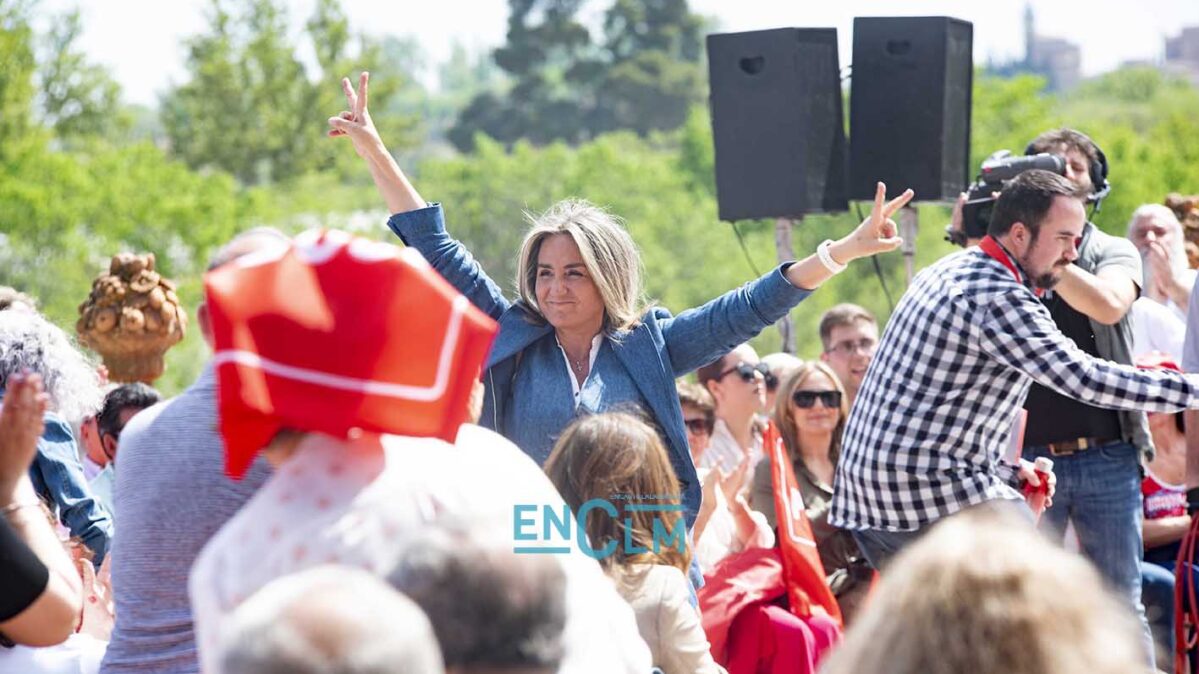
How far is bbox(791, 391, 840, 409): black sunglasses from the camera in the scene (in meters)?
5.55

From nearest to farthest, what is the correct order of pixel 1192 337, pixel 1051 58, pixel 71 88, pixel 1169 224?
pixel 1192 337 → pixel 1169 224 → pixel 71 88 → pixel 1051 58

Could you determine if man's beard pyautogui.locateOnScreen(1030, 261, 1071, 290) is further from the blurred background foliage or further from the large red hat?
the blurred background foliage

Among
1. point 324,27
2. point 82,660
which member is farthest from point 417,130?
point 82,660

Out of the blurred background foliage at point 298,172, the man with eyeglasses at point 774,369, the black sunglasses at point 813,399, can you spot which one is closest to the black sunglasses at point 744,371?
the man with eyeglasses at point 774,369

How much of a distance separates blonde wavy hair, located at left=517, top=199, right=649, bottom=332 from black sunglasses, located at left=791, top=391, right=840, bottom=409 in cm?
174

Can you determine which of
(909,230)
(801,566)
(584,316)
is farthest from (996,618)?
(909,230)

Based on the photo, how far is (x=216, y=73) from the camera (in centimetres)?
4106

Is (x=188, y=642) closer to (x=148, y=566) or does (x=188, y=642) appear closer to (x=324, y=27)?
(x=148, y=566)

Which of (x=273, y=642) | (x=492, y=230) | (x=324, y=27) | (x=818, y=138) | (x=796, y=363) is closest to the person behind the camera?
(x=273, y=642)

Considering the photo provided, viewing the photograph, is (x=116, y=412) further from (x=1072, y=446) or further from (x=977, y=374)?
(x=1072, y=446)

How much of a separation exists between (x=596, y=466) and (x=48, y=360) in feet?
4.37

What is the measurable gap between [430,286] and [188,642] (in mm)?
920

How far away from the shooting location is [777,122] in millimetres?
6590

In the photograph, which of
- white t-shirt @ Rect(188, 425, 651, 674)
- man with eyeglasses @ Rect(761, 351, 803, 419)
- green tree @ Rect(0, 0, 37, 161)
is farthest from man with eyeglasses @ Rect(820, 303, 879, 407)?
green tree @ Rect(0, 0, 37, 161)
